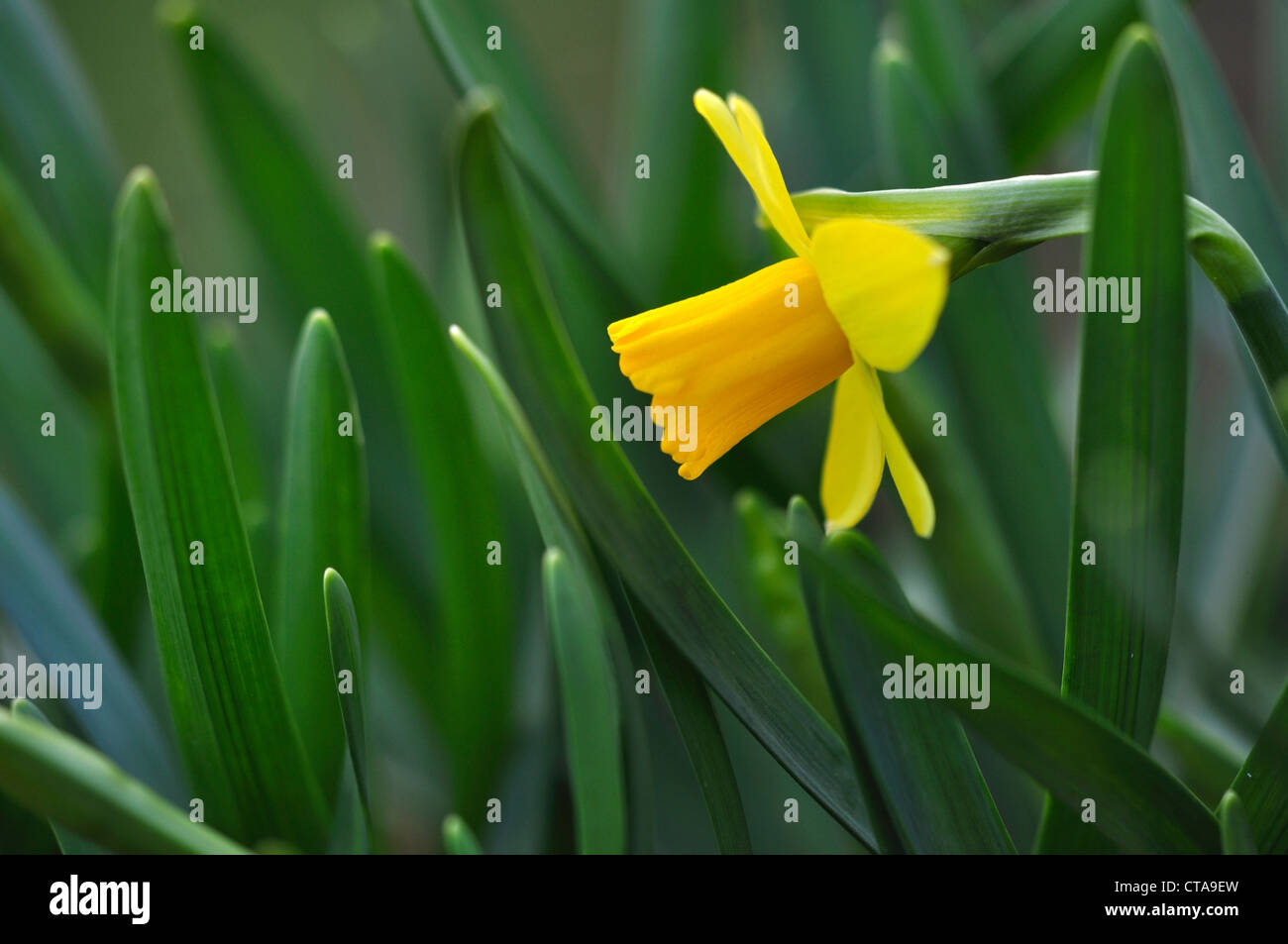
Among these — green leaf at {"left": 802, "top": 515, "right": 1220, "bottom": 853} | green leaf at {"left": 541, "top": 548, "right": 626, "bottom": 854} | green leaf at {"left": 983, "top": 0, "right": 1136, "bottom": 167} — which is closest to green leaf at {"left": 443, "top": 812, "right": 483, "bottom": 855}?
green leaf at {"left": 541, "top": 548, "right": 626, "bottom": 854}

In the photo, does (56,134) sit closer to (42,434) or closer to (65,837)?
(42,434)

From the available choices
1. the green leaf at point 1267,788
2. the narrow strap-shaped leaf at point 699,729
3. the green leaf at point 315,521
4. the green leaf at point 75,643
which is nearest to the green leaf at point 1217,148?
the green leaf at point 1267,788

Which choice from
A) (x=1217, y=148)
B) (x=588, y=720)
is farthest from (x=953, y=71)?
(x=588, y=720)

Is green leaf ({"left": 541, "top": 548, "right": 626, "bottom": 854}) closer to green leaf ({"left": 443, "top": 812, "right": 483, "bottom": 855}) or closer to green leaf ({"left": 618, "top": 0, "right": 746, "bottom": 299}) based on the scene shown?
green leaf ({"left": 443, "top": 812, "right": 483, "bottom": 855})

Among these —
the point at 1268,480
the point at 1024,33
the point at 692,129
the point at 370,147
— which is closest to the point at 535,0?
the point at 370,147

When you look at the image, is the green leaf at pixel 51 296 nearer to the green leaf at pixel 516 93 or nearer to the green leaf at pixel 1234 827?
the green leaf at pixel 516 93
